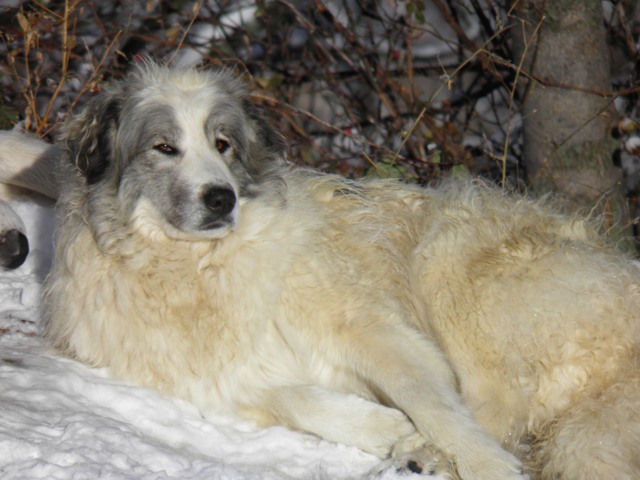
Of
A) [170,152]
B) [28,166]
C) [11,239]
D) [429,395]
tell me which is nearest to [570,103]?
[429,395]

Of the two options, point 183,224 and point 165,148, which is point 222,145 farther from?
point 183,224

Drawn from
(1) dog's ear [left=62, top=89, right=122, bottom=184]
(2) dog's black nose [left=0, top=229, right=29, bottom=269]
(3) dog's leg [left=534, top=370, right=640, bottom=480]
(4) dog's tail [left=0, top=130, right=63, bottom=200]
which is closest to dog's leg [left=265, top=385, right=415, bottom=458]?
(3) dog's leg [left=534, top=370, right=640, bottom=480]

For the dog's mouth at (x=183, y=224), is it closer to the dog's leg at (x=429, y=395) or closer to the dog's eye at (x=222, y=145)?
the dog's eye at (x=222, y=145)

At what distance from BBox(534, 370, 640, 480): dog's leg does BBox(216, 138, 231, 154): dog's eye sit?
1901 millimetres

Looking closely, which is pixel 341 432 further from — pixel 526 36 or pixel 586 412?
pixel 526 36

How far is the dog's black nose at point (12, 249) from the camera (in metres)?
4.56

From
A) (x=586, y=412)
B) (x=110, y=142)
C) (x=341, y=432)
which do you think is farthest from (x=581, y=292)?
(x=110, y=142)

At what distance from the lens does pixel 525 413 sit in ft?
11.7

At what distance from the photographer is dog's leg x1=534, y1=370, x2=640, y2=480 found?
9.98ft

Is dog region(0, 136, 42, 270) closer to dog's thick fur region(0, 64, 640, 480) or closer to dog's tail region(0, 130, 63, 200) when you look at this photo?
dog's tail region(0, 130, 63, 200)

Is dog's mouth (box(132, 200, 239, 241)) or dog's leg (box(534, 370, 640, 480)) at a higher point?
dog's mouth (box(132, 200, 239, 241))

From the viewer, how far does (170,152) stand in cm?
364

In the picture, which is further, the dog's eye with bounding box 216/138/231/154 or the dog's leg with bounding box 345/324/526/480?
the dog's eye with bounding box 216/138/231/154

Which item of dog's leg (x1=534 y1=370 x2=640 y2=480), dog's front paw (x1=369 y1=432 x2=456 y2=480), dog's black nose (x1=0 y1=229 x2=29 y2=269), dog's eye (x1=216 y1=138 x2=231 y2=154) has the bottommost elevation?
dog's front paw (x1=369 y1=432 x2=456 y2=480)
